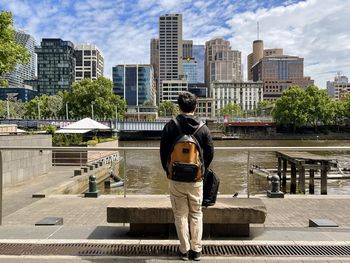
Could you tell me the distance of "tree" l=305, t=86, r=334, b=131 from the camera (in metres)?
105

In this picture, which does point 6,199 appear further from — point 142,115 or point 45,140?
point 142,115

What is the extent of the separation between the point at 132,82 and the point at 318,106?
96400mm

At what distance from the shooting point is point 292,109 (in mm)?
105812

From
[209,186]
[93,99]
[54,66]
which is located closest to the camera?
[209,186]

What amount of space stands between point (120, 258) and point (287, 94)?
110262 millimetres

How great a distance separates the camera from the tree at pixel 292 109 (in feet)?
344

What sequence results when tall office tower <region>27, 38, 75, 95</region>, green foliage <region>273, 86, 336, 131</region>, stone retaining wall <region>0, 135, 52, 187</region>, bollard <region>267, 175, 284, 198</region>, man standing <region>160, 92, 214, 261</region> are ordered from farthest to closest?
Answer: 1. tall office tower <region>27, 38, 75, 95</region>
2. green foliage <region>273, 86, 336, 131</region>
3. stone retaining wall <region>0, 135, 52, 187</region>
4. bollard <region>267, 175, 284, 198</region>
5. man standing <region>160, 92, 214, 261</region>

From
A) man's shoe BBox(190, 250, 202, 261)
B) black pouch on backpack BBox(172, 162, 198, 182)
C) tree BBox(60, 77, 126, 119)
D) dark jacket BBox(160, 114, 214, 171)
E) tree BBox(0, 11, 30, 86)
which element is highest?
tree BBox(60, 77, 126, 119)

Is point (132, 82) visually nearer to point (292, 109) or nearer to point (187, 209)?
point (292, 109)

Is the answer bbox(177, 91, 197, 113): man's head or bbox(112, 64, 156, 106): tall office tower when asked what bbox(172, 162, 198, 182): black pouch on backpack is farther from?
bbox(112, 64, 156, 106): tall office tower

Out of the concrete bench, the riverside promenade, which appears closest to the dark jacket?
the concrete bench

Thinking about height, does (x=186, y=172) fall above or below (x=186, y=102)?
below

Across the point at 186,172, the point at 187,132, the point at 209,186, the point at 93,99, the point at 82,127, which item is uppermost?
the point at 93,99

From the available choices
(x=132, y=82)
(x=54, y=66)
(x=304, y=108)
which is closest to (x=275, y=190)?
(x=304, y=108)
